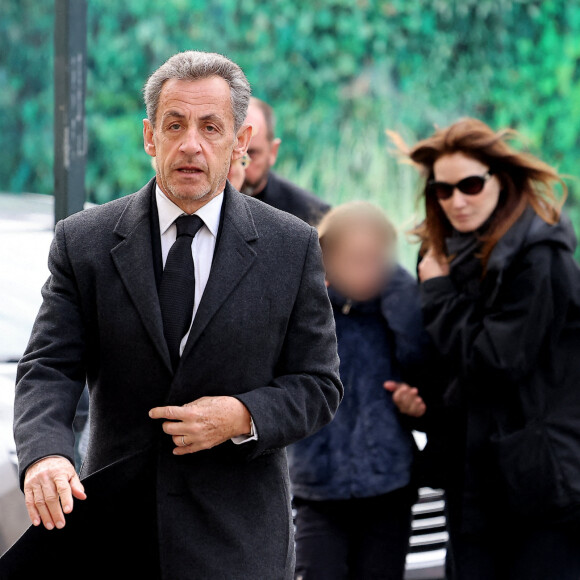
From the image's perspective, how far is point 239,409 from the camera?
2014mm

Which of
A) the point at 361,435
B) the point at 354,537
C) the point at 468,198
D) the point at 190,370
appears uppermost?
the point at 468,198

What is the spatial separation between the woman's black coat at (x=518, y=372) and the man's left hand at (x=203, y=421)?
1.32 meters

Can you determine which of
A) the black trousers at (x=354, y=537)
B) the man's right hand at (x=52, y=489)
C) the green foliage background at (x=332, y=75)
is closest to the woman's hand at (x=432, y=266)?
the black trousers at (x=354, y=537)

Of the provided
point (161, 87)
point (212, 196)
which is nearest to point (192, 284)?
point (212, 196)

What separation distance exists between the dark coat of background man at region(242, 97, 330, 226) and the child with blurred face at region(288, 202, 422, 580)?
0.41m

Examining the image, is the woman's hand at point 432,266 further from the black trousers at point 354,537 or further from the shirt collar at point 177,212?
the shirt collar at point 177,212

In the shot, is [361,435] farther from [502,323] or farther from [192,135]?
[192,135]

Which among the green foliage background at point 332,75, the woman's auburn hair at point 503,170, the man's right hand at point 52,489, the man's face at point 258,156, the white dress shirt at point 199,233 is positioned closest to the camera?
the man's right hand at point 52,489

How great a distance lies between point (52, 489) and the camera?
189 centimetres

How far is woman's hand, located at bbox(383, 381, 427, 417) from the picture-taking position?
3.33 m

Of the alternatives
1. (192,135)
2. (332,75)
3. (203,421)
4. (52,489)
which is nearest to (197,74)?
(192,135)

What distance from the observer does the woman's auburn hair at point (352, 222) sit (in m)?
3.37

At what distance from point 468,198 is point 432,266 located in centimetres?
26

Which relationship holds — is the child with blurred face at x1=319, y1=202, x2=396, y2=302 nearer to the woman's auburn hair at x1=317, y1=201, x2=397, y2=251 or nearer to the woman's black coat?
the woman's auburn hair at x1=317, y1=201, x2=397, y2=251
